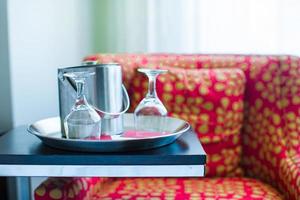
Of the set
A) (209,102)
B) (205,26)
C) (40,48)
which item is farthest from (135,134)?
(205,26)

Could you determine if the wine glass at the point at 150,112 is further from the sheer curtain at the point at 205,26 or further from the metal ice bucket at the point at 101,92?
the sheer curtain at the point at 205,26

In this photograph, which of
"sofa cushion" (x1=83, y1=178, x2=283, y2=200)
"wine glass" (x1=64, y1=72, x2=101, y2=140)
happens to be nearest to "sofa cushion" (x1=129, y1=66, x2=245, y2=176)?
"sofa cushion" (x1=83, y1=178, x2=283, y2=200)

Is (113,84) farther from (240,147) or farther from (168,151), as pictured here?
(240,147)

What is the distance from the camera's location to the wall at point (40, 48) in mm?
1317

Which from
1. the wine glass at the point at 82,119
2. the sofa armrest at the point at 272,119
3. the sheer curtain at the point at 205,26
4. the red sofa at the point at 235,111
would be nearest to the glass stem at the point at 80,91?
the wine glass at the point at 82,119

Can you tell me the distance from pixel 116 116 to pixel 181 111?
499 mm

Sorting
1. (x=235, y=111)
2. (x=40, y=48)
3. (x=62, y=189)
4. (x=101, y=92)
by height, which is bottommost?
(x=62, y=189)

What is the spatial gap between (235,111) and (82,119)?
0.73 m

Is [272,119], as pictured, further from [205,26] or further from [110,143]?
[110,143]

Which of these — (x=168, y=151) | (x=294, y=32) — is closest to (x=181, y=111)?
(x=168, y=151)

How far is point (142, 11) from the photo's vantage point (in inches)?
78.7

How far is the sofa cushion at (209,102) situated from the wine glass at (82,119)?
0.55 metres

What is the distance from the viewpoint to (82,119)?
1.01 meters

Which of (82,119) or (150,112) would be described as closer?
(82,119)
